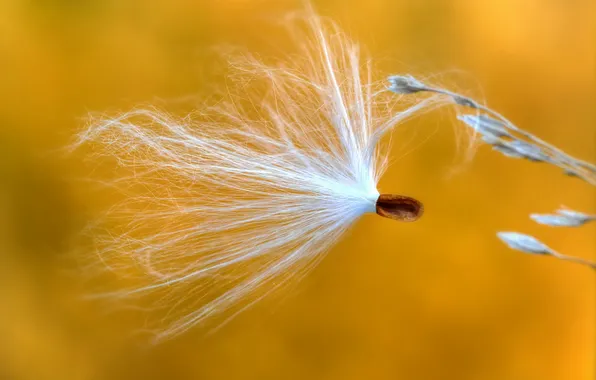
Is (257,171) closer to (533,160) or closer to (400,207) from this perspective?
(400,207)

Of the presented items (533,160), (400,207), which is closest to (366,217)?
(400,207)

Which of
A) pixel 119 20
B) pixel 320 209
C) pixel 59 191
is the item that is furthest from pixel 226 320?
pixel 119 20

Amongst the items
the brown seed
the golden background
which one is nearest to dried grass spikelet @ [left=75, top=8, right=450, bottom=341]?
the brown seed

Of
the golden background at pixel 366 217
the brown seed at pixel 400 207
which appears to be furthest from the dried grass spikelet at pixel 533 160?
the golden background at pixel 366 217

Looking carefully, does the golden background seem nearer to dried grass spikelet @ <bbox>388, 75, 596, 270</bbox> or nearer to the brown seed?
the brown seed

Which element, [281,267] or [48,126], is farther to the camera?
[48,126]

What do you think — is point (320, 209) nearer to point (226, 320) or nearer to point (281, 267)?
point (281, 267)

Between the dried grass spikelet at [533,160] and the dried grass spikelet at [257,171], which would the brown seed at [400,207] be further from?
the dried grass spikelet at [533,160]
